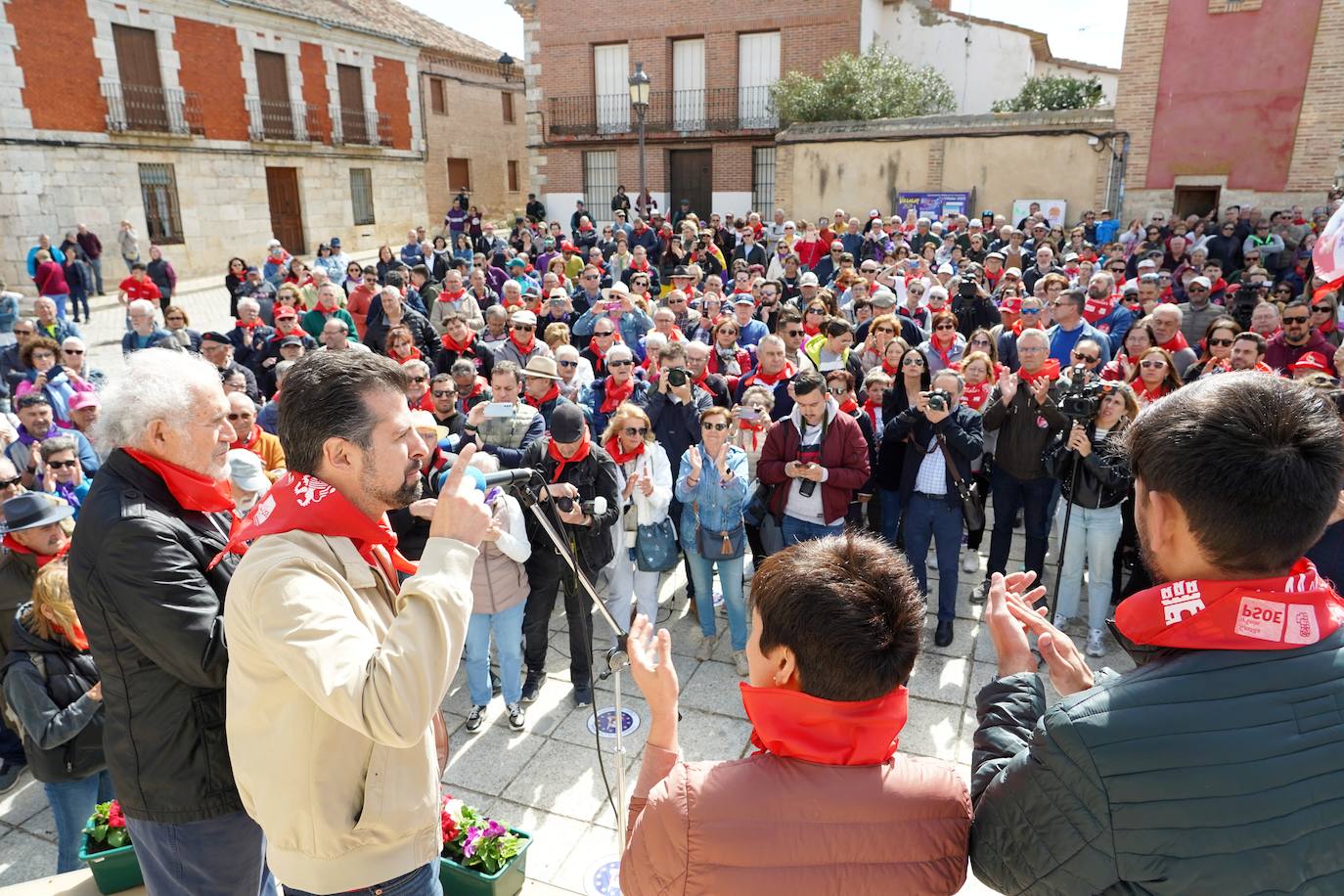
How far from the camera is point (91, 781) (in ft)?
11.2

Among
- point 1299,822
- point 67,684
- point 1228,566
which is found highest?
point 1228,566

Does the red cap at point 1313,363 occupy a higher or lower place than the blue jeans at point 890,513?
higher

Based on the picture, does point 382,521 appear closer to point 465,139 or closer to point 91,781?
point 91,781

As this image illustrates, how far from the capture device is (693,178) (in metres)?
24.5

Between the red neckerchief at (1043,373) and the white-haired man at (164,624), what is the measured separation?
4.99 meters

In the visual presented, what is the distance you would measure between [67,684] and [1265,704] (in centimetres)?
386

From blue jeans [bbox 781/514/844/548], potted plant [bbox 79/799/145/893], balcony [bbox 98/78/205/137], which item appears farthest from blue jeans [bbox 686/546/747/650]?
balcony [bbox 98/78/205/137]

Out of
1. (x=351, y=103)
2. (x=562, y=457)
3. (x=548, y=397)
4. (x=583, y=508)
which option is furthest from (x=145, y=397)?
(x=351, y=103)

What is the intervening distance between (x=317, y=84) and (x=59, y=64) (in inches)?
278

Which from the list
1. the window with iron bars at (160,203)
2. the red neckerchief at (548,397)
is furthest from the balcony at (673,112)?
the red neckerchief at (548,397)

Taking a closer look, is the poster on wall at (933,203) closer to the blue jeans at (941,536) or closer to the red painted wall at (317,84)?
the blue jeans at (941,536)

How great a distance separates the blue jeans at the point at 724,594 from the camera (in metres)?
5.28

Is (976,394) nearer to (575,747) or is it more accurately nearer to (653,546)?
(653,546)

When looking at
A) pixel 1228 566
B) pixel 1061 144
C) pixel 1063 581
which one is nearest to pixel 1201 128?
pixel 1061 144
